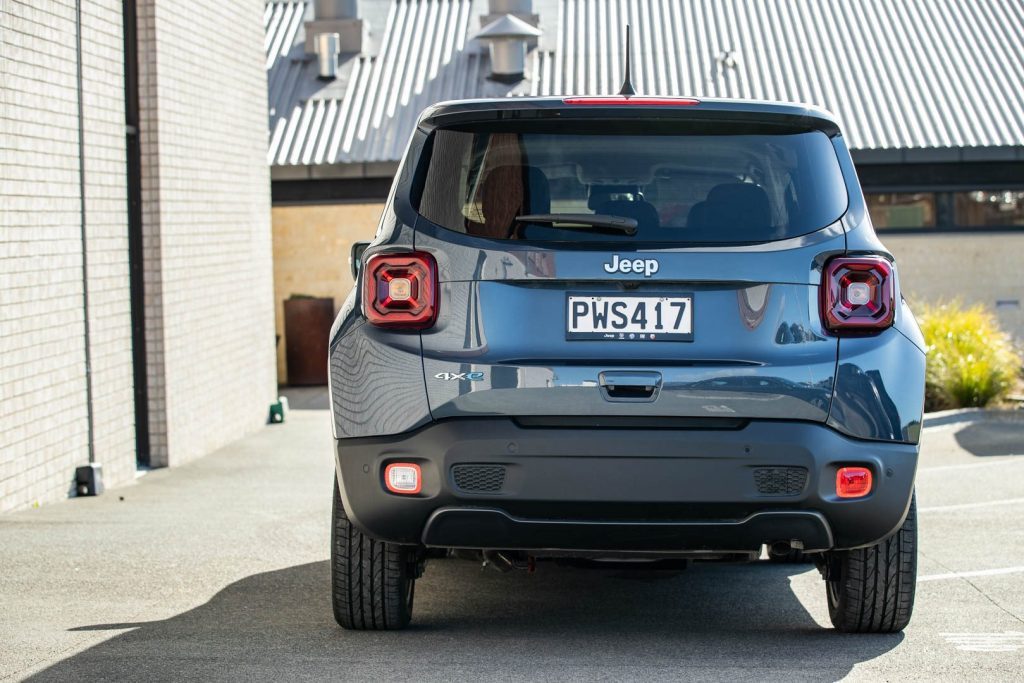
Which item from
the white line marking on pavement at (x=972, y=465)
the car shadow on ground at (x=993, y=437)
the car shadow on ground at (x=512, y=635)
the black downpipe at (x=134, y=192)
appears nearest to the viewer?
the car shadow on ground at (x=512, y=635)

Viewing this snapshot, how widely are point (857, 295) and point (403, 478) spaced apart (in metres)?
1.53

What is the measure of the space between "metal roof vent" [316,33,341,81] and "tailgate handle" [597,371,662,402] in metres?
16.4

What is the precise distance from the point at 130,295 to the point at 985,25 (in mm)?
15364

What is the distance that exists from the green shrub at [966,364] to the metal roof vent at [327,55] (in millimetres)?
9269

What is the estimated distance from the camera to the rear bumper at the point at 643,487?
4.45m

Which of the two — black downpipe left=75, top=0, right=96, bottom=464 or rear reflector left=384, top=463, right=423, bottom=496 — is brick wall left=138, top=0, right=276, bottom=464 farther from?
rear reflector left=384, top=463, right=423, bottom=496

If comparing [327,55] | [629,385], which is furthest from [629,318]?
[327,55]

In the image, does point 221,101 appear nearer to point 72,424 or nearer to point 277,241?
point 72,424

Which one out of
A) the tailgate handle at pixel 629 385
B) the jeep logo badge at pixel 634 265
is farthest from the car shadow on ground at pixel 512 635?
the jeep logo badge at pixel 634 265

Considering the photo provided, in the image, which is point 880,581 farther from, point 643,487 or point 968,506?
point 968,506

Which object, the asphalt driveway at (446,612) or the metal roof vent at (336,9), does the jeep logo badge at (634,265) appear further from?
the metal roof vent at (336,9)

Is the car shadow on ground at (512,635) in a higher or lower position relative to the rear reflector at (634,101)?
lower

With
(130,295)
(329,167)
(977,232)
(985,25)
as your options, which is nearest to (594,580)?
(130,295)

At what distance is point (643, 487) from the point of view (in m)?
4.47
